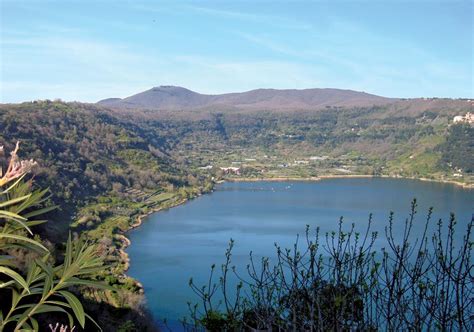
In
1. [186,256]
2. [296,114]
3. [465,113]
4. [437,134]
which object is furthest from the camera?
[296,114]

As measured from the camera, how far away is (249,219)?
861 inches

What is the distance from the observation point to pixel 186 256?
15180 mm

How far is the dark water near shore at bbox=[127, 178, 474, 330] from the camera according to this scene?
13.2 meters

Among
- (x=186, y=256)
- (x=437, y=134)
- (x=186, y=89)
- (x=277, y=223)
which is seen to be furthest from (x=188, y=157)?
(x=186, y=89)

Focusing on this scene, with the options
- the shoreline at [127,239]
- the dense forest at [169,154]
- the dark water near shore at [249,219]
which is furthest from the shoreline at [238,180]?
the dark water near shore at [249,219]

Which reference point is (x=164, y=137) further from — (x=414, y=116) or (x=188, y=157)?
(x=414, y=116)

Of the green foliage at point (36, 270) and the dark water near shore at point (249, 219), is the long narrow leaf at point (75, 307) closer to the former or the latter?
the green foliage at point (36, 270)

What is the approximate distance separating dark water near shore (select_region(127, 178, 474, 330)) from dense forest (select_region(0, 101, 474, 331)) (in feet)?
3.12

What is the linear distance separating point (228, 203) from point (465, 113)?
34.5 m

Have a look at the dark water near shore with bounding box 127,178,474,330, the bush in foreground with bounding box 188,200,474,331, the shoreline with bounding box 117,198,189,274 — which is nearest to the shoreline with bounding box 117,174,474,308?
the shoreline with bounding box 117,198,189,274

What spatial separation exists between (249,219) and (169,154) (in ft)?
84.0

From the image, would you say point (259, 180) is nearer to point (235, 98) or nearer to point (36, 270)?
point (36, 270)

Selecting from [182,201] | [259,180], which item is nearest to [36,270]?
[182,201]

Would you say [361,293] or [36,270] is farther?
[361,293]
